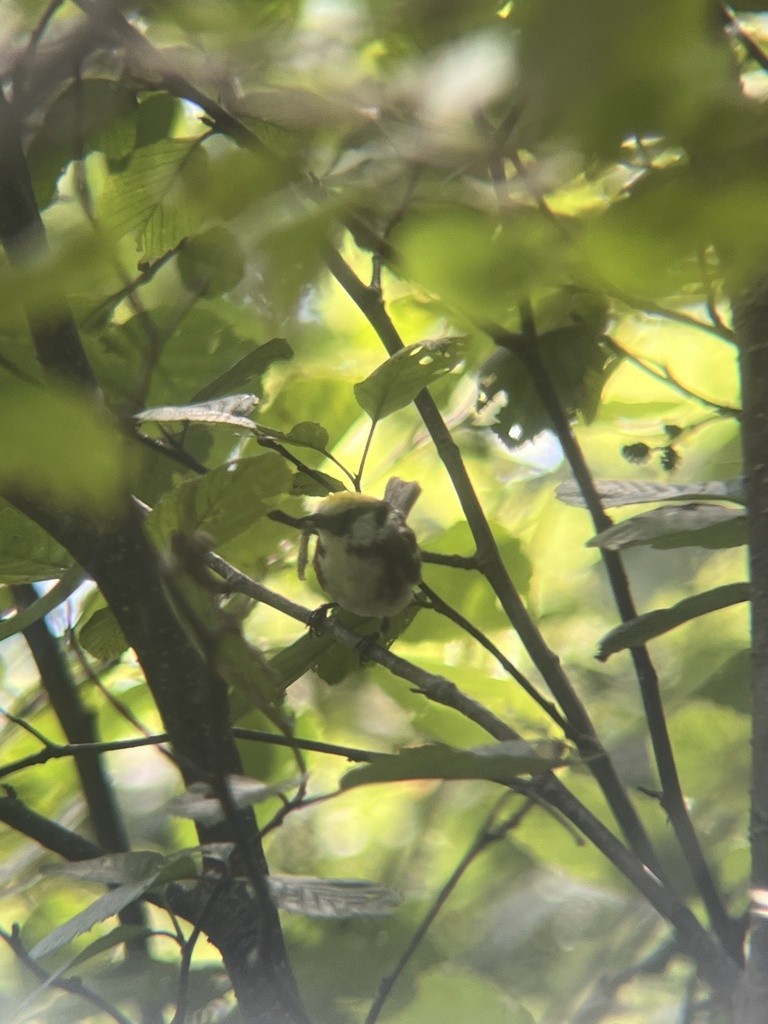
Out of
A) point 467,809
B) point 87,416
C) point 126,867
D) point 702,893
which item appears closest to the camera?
point 87,416

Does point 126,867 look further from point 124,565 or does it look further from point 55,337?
point 55,337

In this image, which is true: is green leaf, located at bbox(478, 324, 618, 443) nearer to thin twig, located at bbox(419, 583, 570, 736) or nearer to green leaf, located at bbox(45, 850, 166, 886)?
thin twig, located at bbox(419, 583, 570, 736)

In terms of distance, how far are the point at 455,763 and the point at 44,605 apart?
1.04ft

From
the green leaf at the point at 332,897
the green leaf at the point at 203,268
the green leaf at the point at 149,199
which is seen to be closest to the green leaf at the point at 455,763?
the green leaf at the point at 332,897

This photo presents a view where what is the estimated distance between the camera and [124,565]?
2.22 feet

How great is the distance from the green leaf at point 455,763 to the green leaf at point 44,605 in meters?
0.27

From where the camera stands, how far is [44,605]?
665 millimetres

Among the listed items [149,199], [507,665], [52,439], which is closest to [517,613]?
[507,665]

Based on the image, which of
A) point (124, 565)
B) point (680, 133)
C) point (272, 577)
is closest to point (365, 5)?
point (680, 133)

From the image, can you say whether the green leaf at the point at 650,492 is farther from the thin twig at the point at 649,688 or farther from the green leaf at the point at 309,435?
the green leaf at the point at 309,435

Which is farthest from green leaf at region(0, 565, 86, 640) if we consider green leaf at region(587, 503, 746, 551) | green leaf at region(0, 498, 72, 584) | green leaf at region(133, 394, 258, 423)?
green leaf at region(587, 503, 746, 551)

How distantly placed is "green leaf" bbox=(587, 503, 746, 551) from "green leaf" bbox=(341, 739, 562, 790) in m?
0.20

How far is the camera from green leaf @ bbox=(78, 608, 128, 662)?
75 cm

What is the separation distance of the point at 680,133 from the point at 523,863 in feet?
3.04
